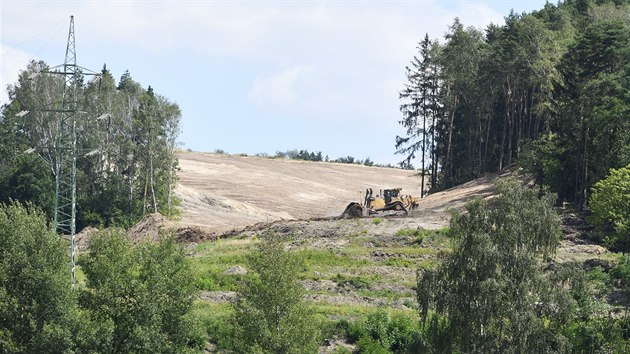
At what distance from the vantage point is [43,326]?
48.2m

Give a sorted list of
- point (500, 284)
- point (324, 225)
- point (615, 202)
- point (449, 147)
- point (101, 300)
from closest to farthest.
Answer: point (500, 284) < point (101, 300) < point (615, 202) < point (324, 225) < point (449, 147)

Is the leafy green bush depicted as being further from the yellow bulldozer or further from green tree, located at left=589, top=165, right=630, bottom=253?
the yellow bulldozer

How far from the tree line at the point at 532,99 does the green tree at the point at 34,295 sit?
3724 centimetres

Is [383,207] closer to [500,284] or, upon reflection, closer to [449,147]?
[449,147]

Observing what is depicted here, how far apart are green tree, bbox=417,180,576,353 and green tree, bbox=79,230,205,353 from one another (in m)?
9.82

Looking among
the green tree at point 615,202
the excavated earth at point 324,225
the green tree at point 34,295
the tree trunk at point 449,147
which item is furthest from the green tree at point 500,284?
the tree trunk at point 449,147

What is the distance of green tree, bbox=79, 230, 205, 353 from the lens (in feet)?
154

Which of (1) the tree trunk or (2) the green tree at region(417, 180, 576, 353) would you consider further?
(1) the tree trunk

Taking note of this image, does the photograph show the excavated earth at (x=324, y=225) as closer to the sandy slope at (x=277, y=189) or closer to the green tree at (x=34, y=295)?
the sandy slope at (x=277, y=189)

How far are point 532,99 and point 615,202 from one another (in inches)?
1282

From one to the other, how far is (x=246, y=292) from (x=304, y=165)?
373 ft

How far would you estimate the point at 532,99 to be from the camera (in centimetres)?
9688

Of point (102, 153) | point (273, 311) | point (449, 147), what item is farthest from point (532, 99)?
point (273, 311)

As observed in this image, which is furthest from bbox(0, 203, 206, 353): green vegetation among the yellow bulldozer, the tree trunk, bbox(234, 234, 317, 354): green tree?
the tree trunk
